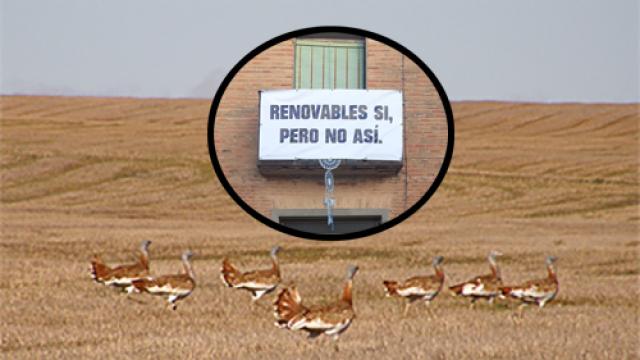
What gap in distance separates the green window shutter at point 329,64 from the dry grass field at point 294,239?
4.54 meters

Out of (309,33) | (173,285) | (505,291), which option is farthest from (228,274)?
(309,33)

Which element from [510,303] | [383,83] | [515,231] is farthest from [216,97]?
[515,231]

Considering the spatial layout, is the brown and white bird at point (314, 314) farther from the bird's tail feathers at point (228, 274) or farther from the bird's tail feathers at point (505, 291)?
the bird's tail feathers at point (505, 291)

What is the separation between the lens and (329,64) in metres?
6.10

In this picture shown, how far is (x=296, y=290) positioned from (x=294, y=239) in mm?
15695

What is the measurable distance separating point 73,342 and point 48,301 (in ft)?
12.8

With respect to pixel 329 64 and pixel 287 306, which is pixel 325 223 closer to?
pixel 329 64

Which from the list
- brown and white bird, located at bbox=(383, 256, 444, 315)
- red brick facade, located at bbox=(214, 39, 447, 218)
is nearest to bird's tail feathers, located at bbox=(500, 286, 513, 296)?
brown and white bird, located at bbox=(383, 256, 444, 315)

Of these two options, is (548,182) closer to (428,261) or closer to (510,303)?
(428,261)

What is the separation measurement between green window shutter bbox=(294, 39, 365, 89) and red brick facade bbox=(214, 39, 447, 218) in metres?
0.05

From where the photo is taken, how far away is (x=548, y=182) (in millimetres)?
50594

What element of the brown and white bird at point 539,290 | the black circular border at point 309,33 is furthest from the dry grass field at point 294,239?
the black circular border at point 309,33

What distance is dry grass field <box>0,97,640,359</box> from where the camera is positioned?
1151 cm

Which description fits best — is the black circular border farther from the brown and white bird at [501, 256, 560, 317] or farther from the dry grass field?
the brown and white bird at [501, 256, 560, 317]
